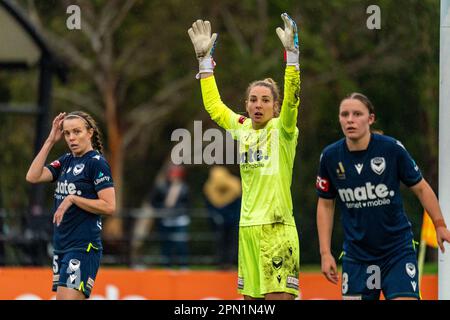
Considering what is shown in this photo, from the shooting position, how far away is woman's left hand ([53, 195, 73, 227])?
31.3 feet

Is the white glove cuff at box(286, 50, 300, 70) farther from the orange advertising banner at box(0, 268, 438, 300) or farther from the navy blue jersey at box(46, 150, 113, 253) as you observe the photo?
the orange advertising banner at box(0, 268, 438, 300)

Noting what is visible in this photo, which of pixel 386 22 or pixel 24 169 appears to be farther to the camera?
pixel 24 169

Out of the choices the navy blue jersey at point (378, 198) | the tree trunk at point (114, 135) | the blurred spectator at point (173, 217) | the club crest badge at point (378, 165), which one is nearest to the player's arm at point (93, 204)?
the navy blue jersey at point (378, 198)

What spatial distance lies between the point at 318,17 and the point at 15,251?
16.7 feet

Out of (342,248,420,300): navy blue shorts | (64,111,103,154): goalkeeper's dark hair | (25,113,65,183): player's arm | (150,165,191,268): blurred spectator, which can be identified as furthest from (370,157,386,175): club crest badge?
(150,165,191,268): blurred spectator

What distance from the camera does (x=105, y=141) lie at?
88.6ft

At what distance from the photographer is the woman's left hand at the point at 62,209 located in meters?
9.53

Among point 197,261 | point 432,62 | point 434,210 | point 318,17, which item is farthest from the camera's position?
point 197,261

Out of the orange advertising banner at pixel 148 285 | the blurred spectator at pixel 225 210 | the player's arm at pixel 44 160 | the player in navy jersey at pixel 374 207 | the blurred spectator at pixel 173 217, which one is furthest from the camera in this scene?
the blurred spectator at pixel 173 217

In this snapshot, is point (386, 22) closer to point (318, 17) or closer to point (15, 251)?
point (318, 17)

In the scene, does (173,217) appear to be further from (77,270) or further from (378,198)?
(378,198)

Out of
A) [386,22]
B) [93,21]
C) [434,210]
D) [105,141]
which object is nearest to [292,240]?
[434,210]

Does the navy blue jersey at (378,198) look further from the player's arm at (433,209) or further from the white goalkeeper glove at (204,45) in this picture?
the white goalkeeper glove at (204,45)

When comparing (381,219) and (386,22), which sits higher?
(386,22)
